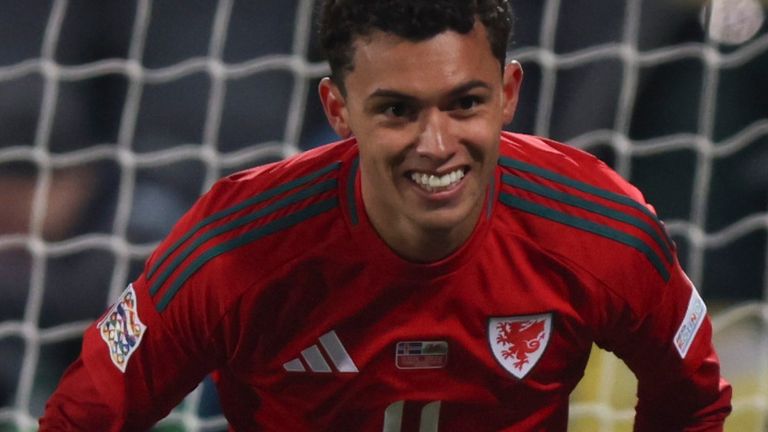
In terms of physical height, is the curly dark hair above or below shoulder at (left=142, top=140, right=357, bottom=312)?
above

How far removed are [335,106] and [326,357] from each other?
0.75 feet

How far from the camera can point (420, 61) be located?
1074mm

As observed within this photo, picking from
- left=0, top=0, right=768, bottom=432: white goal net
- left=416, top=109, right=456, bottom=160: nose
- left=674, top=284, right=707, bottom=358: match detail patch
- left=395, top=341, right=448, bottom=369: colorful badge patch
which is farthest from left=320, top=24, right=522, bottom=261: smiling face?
left=0, top=0, right=768, bottom=432: white goal net

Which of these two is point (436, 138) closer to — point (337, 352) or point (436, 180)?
point (436, 180)

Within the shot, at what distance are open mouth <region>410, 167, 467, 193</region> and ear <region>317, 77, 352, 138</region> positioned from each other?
111 millimetres

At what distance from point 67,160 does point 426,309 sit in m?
0.88

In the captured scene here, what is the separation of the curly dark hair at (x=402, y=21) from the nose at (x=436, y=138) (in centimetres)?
7

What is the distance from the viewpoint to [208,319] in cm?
118

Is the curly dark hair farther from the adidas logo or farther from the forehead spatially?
the adidas logo

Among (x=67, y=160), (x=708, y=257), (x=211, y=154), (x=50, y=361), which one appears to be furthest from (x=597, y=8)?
(x=50, y=361)

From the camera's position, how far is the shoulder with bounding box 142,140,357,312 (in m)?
1.17

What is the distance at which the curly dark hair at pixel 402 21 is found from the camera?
1.08m

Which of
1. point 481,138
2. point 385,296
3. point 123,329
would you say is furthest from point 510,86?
point 123,329

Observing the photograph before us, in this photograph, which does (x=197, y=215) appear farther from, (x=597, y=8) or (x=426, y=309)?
(x=597, y=8)
